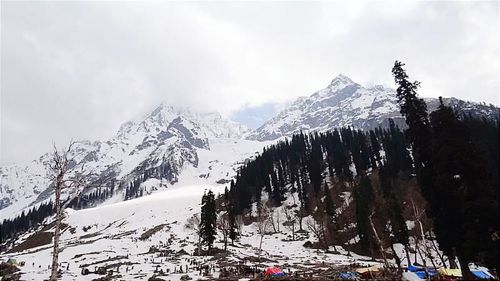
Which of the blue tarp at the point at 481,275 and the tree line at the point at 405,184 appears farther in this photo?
the blue tarp at the point at 481,275

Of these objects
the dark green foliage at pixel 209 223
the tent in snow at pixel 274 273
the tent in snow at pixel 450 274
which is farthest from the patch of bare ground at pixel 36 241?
the tent in snow at pixel 450 274

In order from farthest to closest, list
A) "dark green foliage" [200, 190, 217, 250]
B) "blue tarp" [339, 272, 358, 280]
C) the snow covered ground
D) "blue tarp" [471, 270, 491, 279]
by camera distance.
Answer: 1. "dark green foliage" [200, 190, 217, 250]
2. the snow covered ground
3. "blue tarp" [339, 272, 358, 280]
4. "blue tarp" [471, 270, 491, 279]

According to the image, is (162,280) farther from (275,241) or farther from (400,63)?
(275,241)

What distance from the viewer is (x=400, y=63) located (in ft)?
106

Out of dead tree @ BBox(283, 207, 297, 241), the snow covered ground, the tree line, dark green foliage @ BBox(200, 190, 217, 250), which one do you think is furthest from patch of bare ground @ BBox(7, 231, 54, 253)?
dead tree @ BBox(283, 207, 297, 241)

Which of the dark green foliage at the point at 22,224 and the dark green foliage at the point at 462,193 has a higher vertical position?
the dark green foliage at the point at 22,224

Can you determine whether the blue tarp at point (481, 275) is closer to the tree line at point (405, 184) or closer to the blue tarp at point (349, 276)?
the tree line at point (405, 184)

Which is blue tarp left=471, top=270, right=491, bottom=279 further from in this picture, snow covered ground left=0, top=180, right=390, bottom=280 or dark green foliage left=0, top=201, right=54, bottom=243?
dark green foliage left=0, top=201, right=54, bottom=243

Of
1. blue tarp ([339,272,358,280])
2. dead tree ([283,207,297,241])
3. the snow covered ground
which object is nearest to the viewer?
blue tarp ([339,272,358,280])

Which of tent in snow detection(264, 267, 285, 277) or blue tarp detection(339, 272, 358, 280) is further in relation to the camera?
tent in snow detection(264, 267, 285, 277)

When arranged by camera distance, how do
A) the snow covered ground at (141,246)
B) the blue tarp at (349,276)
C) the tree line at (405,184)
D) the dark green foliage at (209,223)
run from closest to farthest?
the tree line at (405,184) < the blue tarp at (349,276) < the snow covered ground at (141,246) < the dark green foliage at (209,223)

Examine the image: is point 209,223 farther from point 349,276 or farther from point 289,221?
point 289,221

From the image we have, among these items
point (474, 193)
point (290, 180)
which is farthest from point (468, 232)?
point (290, 180)

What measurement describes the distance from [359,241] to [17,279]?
179 ft
